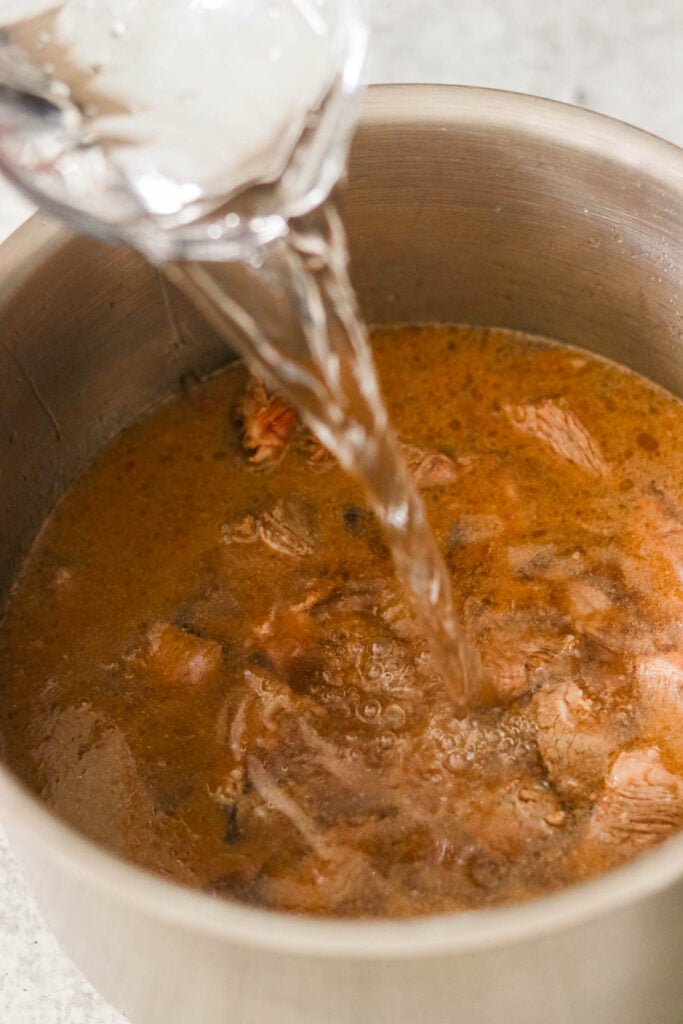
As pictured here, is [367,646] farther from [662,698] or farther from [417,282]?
[417,282]

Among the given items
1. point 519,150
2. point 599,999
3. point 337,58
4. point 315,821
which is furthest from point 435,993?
point 519,150

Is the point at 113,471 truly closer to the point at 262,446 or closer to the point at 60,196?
the point at 262,446

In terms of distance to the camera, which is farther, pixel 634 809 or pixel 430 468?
pixel 430 468

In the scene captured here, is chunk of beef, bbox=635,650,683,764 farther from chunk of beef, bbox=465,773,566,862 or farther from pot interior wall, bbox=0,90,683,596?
pot interior wall, bbox=0,90,683,596

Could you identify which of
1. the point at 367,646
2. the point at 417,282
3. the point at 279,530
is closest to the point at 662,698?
the point at 367,646

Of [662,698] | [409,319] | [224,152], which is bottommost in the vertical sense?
[662,698]

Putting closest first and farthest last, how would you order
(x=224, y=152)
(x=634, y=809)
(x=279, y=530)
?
(x=224, y=152) < (x=634, y=809) < (x=279, y=530)

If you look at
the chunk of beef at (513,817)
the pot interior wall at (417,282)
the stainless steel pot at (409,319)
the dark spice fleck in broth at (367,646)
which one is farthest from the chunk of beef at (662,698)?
the pot interior wall at (417,282)

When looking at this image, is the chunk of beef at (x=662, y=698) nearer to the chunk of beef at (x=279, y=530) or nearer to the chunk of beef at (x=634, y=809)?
the chunk of beef at (x=634, y=809)
